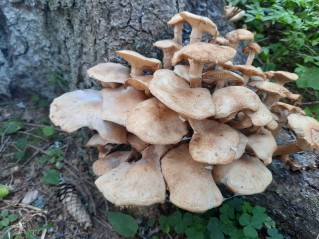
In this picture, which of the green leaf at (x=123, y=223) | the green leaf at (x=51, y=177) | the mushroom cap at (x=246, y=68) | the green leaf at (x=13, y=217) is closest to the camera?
the mushroom cap at (x=246, y=68)

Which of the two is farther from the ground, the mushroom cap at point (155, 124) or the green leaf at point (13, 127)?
the mushroom cap at point (155, 124)

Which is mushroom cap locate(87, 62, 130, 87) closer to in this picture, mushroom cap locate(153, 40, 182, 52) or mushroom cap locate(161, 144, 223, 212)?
mushroom cap locate(153, 40, 182, 52)

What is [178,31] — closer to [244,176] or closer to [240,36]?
[240,36]

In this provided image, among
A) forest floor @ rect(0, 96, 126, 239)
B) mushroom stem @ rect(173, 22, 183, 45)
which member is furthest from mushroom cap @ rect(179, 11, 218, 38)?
forest floor @ rect(0, 96, 126, 239)

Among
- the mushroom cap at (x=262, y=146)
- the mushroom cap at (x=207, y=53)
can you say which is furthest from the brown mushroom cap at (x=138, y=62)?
the mushroom cap at (x=262, y=146)

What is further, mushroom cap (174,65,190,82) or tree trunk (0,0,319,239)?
tree trunk (0,0,319,239)

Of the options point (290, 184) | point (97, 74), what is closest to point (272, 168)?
point (290, 184)

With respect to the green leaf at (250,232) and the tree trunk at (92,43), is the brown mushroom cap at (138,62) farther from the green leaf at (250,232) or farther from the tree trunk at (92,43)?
the green leaf at (250,232)

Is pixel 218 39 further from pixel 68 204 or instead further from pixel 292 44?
pixel 68 204
